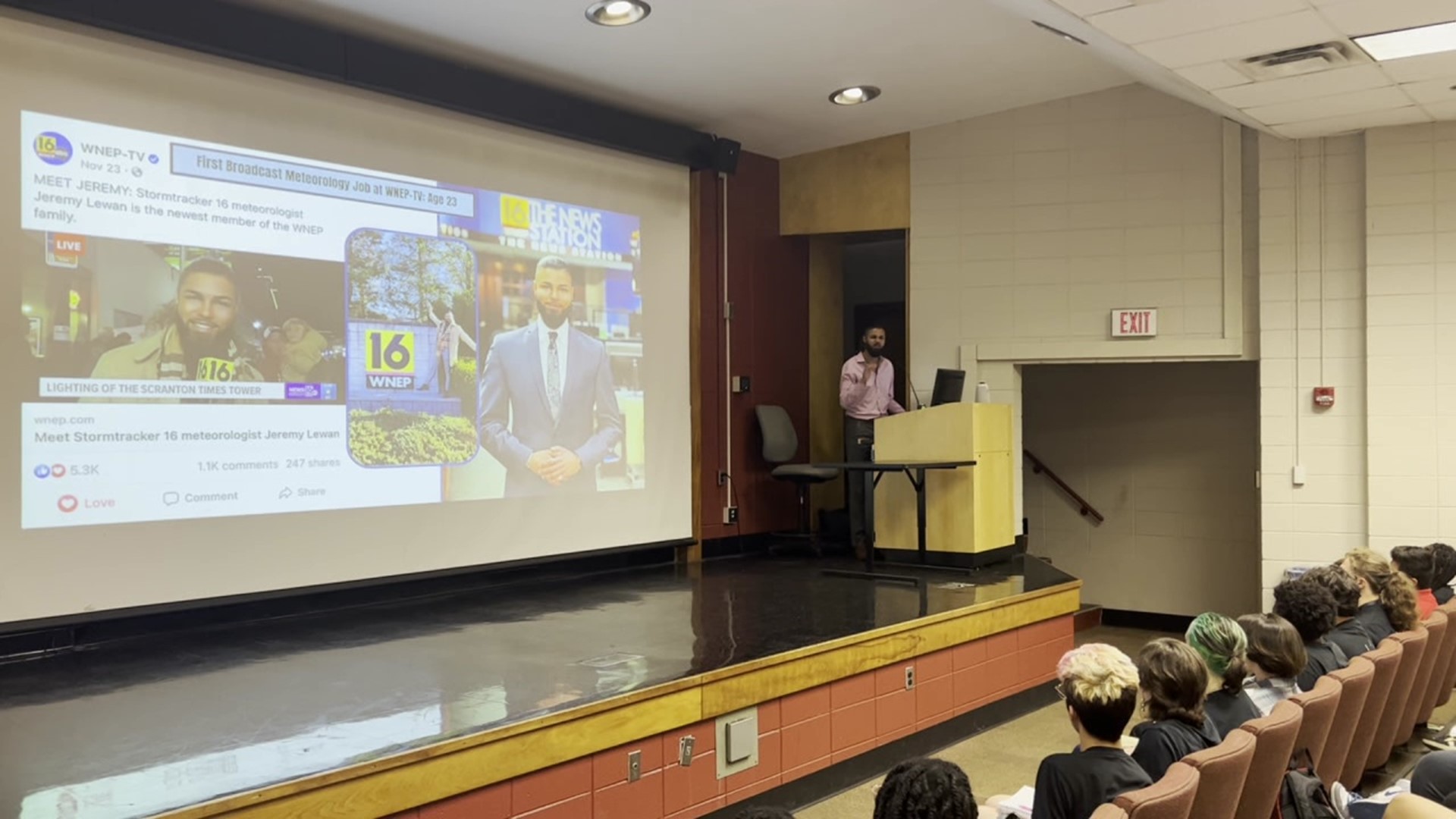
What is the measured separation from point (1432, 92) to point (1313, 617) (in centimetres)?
320

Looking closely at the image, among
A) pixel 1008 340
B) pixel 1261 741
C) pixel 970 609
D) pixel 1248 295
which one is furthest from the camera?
pixel 1008 340

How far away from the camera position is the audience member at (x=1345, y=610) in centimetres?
362

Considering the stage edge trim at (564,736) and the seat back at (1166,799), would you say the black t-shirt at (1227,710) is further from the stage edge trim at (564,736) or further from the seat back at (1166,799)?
the stage edge trim at (564,736)

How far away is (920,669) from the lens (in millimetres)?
4625

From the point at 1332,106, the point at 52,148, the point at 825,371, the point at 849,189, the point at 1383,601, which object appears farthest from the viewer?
the point at 825,371

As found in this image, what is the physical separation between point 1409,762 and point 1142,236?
11.3 feet

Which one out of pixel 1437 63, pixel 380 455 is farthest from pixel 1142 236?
pixel 380 455

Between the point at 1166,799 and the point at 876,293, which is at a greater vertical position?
the point at 876,293

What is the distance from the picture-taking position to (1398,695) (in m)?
3.69

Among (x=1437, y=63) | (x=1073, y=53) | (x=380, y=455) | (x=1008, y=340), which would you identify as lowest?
(x=380, y=455)

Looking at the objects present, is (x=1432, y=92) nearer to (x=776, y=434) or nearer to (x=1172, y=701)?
(x=776, y=434)

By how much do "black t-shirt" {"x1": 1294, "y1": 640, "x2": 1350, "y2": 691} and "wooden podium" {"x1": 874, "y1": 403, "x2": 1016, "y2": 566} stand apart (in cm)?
273

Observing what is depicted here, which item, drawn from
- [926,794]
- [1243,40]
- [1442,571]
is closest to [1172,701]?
[926,794]

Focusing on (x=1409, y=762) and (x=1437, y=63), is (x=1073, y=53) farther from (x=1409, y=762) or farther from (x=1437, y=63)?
(x=1409, y=762)
